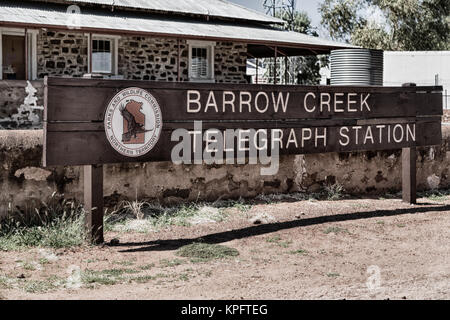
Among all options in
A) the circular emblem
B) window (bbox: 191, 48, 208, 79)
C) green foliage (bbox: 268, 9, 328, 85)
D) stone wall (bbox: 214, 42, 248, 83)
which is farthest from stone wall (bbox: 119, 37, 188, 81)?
→ green foliage (bbox: 268, 9, 328, 85)

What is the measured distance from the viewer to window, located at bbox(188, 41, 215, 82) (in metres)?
22.4

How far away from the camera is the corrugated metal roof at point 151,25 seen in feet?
60.5

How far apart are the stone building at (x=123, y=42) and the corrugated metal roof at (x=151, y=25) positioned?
3 cm

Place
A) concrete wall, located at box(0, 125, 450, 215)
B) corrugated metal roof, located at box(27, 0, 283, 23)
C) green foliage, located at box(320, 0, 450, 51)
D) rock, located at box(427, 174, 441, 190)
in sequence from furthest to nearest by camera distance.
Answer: green foliage, located at box(320, 0, 450, 51), corrugated metal roof, located at box(27, 0, 283, 23), rock, located at box(427, 174, 441, 190), concrete wall, located at box(0, 125, 450, 215)

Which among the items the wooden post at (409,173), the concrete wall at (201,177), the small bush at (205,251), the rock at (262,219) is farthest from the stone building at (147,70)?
the small bush at (205,251)

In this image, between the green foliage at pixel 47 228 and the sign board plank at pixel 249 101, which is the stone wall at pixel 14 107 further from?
the sign board plank at pixel 249 101

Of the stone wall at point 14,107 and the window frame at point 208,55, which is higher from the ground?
the window frame at point 208,55

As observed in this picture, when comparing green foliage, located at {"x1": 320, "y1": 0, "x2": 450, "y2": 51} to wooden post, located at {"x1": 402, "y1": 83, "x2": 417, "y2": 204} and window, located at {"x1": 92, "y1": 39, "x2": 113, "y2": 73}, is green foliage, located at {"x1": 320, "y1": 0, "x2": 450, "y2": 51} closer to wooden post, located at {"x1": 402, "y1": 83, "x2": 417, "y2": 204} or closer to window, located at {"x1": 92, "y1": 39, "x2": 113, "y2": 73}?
window, located at {"x1": 92, "y1": 39, "x2": 113, "y2": 73}

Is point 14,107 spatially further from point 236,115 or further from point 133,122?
point 133,122

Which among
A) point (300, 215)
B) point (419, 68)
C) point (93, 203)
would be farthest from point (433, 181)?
point (419, 68)

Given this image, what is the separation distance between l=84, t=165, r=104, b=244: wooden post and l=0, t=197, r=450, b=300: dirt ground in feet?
0.58

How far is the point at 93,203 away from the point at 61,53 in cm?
1376

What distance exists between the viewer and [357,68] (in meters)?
14.1

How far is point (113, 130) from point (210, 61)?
15924 millimetres
